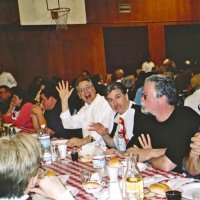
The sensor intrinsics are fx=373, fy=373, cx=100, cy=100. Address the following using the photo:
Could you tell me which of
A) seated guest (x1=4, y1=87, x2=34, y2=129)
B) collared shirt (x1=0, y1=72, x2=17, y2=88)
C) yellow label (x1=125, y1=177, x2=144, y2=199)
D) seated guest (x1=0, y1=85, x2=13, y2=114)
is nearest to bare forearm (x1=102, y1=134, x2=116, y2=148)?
yellow label (x1=125, y1=177, x2=144, y2=199)

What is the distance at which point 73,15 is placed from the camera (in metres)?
10.5

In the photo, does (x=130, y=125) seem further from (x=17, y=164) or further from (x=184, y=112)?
(x=17, y=164)

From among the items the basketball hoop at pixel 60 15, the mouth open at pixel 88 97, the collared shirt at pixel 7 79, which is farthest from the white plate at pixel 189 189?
the collared shirt at pixel 7 79

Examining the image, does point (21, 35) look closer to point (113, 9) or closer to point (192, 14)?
point (113, 9)

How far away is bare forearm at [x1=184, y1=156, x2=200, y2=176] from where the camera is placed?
8.34ft

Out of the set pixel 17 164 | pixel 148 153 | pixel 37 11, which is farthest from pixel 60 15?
pixel 17 164

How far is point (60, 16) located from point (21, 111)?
5.07 metres

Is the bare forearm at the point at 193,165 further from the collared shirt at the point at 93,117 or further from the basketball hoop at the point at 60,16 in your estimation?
the basketball hoop at the point at 60,16

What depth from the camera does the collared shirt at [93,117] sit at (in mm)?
4166

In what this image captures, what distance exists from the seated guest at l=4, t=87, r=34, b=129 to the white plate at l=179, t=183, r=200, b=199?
3.42 m

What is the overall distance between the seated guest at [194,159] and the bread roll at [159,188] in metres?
0.39

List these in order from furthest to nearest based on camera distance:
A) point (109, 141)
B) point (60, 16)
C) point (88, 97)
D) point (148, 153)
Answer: point (60, 16) → point (88, 97) → point (109, 141) → point (148, 153)

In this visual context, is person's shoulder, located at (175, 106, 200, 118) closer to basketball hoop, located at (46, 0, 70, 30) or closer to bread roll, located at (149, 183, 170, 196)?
bread roll, located at (149, 183, 170, 196)

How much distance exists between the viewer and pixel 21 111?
5.32m
